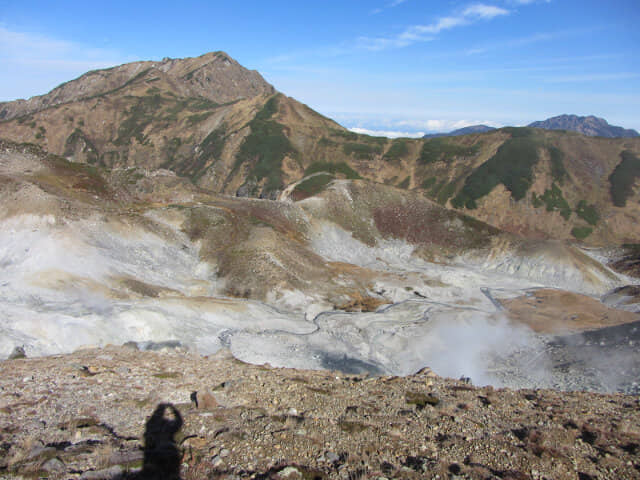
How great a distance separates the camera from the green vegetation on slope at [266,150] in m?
142

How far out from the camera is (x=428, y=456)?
12.3 metres

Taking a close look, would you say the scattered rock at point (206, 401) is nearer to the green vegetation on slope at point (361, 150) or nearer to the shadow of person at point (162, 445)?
the shadow of person at point (162, 445)

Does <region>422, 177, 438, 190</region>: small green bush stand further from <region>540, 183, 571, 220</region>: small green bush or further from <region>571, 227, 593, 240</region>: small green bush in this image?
<region>571, 227, 593, 240</region>: small green bush

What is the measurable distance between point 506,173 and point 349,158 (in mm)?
57393

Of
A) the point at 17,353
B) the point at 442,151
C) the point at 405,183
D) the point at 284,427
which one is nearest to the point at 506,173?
the point at 442,151

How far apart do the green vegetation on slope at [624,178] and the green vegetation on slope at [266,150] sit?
109967mm

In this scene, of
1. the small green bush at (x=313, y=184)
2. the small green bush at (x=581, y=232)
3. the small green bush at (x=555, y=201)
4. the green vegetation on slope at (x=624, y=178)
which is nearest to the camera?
the small green bush at (x=313, y=184)

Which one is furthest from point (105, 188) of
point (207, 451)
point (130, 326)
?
point (207, 451)

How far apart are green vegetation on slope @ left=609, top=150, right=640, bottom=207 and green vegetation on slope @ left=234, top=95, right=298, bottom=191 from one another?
10997 cm

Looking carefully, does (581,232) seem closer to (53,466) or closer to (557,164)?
(557,164)

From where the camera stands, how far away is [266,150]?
497ft

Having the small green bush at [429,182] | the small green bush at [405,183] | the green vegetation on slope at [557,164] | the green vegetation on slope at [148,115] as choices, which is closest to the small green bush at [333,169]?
the small green bush at [405,183]

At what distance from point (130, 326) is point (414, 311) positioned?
35648 millimetres

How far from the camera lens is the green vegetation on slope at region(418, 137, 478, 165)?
15050cm
